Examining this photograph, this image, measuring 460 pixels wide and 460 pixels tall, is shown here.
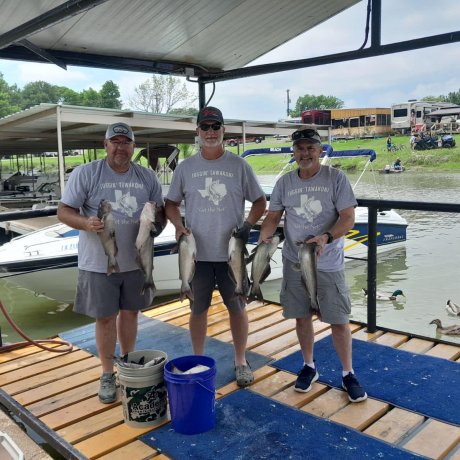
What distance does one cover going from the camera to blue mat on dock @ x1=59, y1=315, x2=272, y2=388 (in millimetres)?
3476

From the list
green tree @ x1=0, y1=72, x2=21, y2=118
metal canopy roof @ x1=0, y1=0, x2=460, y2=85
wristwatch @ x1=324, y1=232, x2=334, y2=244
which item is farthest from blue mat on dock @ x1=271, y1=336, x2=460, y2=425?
green tree @ x1=0, y1=72, x2=21, y2=118

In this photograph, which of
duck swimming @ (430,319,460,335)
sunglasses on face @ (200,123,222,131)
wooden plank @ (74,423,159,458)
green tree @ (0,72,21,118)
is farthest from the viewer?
green tree @ (0,72,21,118)

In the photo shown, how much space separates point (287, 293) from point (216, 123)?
1.15 metres

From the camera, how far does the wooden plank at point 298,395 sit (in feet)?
9.56

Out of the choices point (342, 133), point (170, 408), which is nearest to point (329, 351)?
point (170, 408)

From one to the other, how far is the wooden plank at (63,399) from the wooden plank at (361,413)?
146cm

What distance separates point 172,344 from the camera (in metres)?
3.96

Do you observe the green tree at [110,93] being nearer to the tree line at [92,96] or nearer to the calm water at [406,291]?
the tree line at [92,96]

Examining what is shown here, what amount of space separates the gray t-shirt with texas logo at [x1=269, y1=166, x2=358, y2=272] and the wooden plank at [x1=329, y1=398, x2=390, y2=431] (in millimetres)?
843

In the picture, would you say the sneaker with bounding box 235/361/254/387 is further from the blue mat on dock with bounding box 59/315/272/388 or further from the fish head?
the fish head

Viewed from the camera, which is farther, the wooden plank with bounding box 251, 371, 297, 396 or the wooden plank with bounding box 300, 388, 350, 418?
the wooden plank with bounding box 251, 371, 297, 396

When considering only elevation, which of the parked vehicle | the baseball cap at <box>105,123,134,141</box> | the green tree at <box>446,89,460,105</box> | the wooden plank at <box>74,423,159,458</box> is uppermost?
the green tree at <box>446,89,460,105</box>

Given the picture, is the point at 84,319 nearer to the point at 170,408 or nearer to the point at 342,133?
the point at 170,408

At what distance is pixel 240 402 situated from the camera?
115 inches
